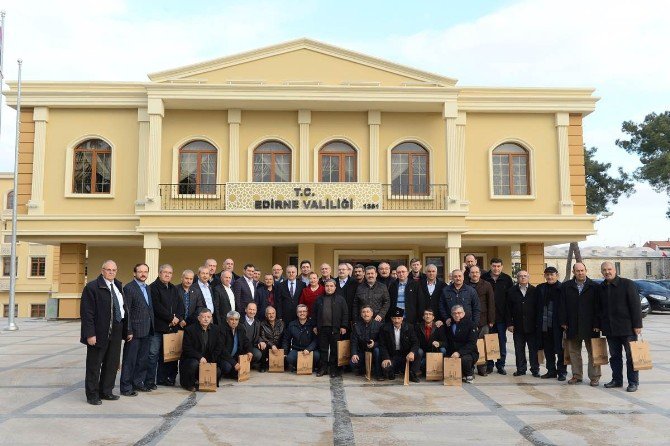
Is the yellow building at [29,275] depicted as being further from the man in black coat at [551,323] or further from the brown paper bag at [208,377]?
the man in black coat at [551,323]

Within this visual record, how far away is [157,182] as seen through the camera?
53.3 ft

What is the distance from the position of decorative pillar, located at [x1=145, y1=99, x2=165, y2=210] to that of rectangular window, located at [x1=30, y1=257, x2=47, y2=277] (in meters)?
26.1

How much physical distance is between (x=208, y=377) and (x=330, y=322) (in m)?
2.04

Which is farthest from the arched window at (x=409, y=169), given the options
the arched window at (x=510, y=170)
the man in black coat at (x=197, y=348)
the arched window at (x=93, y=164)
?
the man in black coat at (x=197, y=348)

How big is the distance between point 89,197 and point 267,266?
5843 mm

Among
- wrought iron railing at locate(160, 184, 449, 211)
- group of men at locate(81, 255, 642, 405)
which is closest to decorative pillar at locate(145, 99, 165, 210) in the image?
wrought iron railing at locate(160, 184, 449, 211)

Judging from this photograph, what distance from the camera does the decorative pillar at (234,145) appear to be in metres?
17.3

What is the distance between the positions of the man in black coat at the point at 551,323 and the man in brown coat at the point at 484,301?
0.67 m

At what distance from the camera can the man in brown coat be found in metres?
8.79

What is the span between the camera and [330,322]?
8664mm

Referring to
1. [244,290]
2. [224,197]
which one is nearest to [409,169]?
[224,197]

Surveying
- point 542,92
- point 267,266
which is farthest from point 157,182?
point 542,92

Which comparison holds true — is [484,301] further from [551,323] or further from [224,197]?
[224,197]

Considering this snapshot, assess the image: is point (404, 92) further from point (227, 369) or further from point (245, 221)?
point (227, 369)
